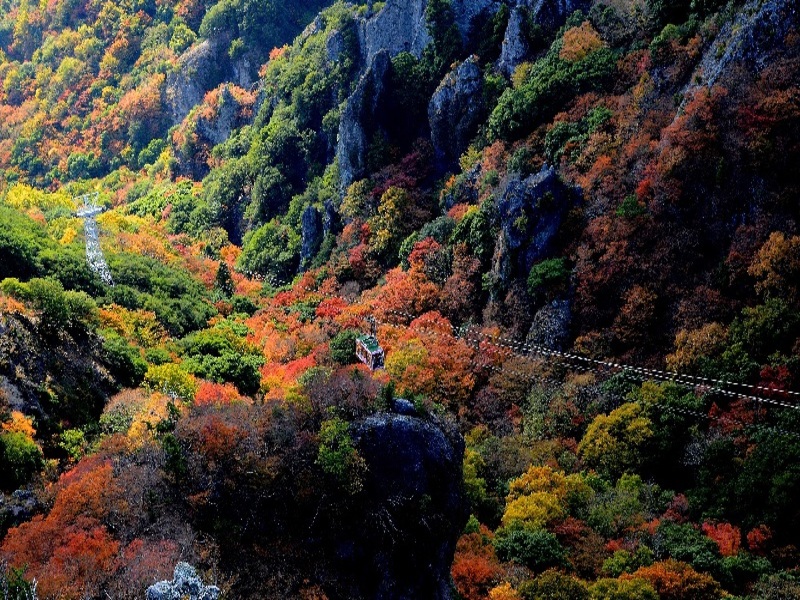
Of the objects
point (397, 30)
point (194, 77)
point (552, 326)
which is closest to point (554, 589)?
point (552, 326)

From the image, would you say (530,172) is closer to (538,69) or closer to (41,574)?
(538,69)

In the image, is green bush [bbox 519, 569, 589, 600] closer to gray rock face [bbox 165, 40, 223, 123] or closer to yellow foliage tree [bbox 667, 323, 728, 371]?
yellow foliage tree [bbox 667, 323, 728, 371]

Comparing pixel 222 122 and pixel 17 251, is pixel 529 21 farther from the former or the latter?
pixel 222 122

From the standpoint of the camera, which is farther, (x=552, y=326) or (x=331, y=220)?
(x=331, y=220)

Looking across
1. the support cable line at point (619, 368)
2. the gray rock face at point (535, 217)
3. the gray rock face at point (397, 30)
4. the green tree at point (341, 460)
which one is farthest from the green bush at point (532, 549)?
the gray rock face at point (397, 30)

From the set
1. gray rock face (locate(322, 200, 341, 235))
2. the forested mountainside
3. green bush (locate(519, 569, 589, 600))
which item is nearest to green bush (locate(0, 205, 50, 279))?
the forested mountainside

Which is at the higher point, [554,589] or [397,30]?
[397,30]
